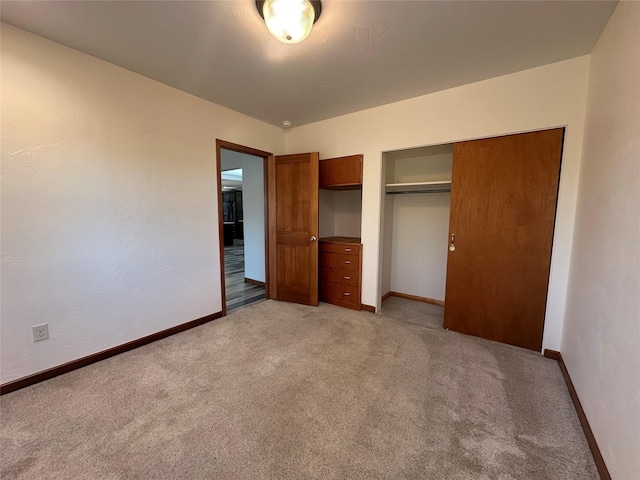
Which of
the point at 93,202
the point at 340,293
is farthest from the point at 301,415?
the point at 93,202

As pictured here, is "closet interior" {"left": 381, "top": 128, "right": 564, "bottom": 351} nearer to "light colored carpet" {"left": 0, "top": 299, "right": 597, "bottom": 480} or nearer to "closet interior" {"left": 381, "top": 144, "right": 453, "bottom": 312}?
"light colored carpet" {"left": 0, "top": 299, "right": 597, "bottom": 480}

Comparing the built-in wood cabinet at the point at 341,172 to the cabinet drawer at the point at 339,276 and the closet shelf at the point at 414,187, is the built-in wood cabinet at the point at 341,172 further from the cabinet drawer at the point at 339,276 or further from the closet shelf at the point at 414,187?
the cabinet drawer at the point at 339,276

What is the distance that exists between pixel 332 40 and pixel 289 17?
1.62ft

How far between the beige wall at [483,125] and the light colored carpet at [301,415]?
92 cm

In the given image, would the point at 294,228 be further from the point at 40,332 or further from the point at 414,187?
the point at 40,332

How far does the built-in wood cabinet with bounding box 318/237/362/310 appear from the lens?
335cm

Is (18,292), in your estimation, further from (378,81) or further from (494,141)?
(494,141)

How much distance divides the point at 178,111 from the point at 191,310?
211 centimetres

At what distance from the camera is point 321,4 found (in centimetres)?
154

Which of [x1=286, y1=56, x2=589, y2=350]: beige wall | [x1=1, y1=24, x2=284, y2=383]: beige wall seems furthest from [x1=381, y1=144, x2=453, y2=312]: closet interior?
[x1=1, y1=24, x2=284, y2=383]: beige wall

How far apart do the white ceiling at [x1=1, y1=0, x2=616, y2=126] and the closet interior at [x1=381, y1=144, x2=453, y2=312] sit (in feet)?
3.52

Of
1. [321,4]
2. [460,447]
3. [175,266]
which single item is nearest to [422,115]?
[321,4]

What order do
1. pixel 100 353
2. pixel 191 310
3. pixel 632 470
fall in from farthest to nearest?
pixel 191 310 < pixel 100 353 < pixel 632 470

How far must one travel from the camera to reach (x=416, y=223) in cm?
368
